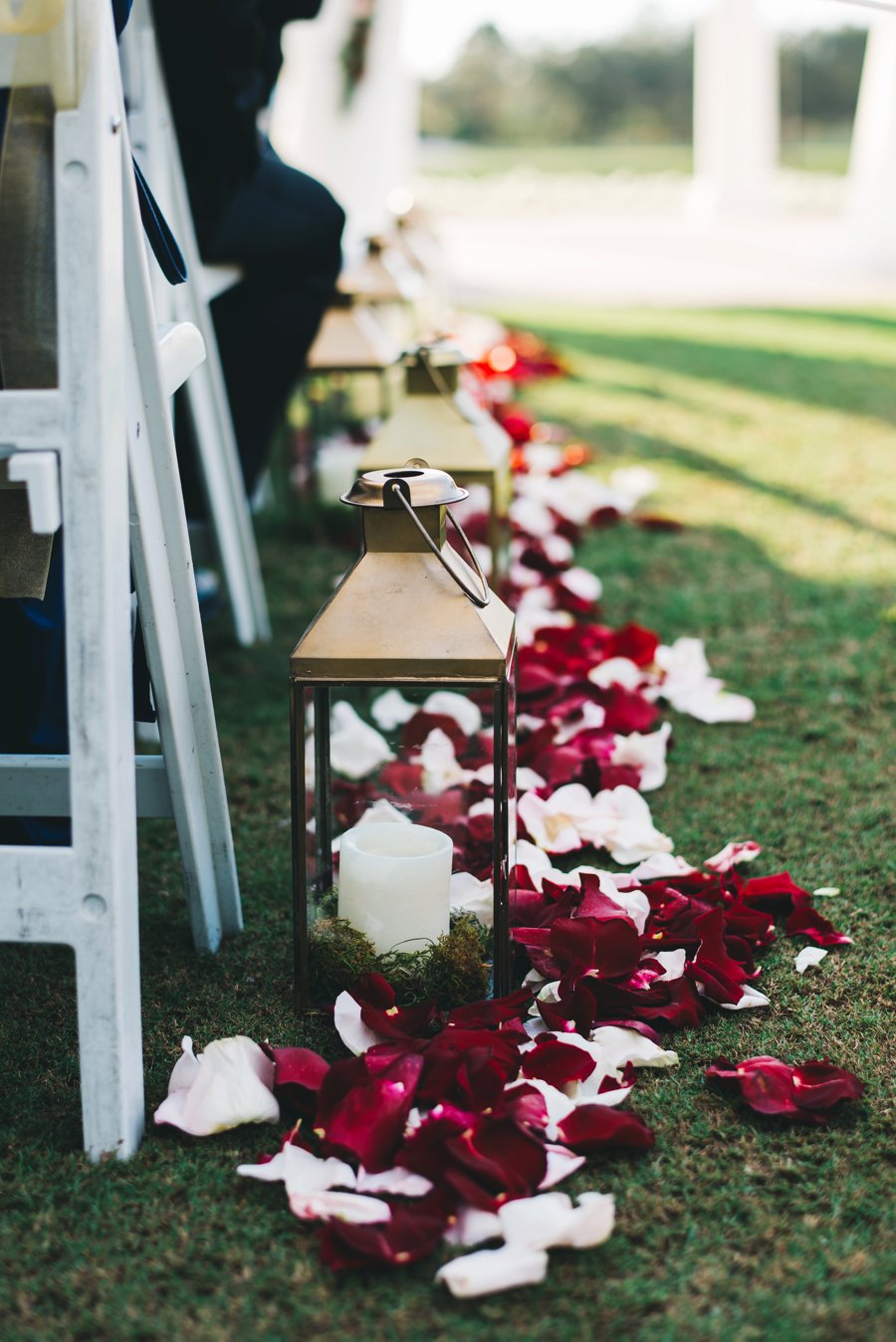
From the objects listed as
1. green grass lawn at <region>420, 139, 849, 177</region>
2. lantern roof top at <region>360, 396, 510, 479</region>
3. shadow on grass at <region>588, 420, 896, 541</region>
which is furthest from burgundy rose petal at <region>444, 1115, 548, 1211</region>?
green grass lawn at <region>420, 139, 849, 177</region>

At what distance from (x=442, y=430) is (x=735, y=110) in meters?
10.3

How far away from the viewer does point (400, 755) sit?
5.26 ft

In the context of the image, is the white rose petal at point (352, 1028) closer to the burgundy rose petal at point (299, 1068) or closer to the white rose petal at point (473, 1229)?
the burgundy rose petal at point (299, 1068)

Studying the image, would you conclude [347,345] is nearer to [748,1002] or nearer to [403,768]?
[403,768]

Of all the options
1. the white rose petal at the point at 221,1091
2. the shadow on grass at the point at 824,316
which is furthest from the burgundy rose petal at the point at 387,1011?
the shadow on grass at the point at 824,316

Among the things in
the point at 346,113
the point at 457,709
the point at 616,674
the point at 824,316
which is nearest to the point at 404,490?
the point at 457,709

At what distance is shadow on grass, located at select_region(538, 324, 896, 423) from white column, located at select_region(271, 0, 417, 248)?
113cm

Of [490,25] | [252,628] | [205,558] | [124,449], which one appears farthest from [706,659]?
[490,25]

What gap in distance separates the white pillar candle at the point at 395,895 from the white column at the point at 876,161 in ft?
27.5

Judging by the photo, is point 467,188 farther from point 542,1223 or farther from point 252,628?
point 542,1223

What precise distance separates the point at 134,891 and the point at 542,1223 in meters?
0.43

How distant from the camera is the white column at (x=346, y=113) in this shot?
5.79 m

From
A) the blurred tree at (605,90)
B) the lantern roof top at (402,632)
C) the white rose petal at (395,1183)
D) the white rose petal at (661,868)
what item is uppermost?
the lantern roof top at (402,632)

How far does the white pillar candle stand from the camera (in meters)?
1.32
